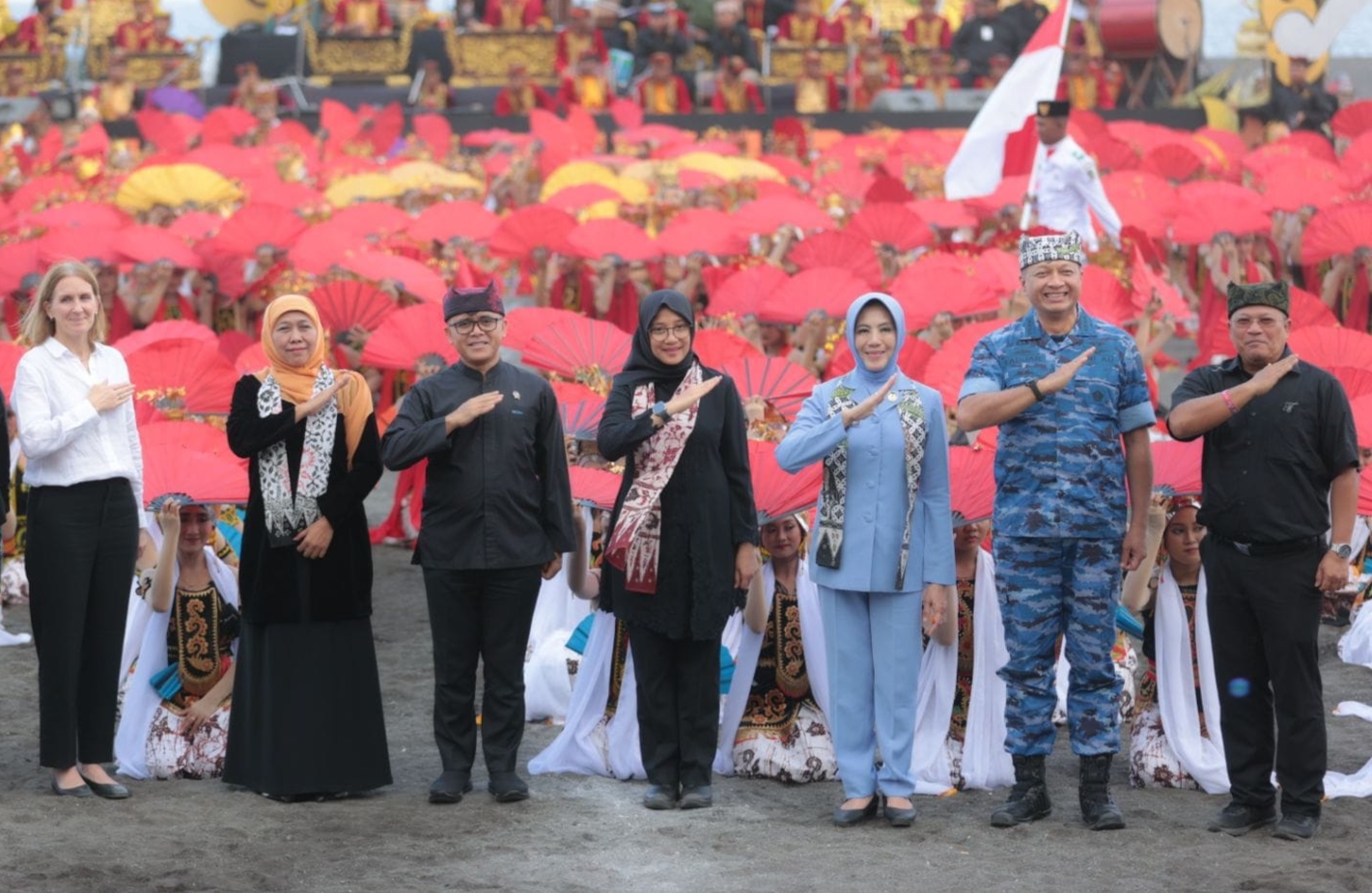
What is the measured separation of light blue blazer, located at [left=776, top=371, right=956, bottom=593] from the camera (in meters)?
4.89

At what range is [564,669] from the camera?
6.16 metres

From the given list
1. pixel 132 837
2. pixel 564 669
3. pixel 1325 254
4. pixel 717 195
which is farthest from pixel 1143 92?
pixel 132 837

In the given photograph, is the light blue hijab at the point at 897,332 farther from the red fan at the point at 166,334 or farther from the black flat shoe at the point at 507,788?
the red fan at the point at 166,334

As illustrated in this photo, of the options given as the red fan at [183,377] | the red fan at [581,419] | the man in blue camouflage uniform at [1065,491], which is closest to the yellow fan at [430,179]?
the red fan at [183,377]

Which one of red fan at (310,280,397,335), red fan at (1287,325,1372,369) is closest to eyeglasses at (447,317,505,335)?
red fan at (1287,325,1372,369)

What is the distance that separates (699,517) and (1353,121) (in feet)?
42.4

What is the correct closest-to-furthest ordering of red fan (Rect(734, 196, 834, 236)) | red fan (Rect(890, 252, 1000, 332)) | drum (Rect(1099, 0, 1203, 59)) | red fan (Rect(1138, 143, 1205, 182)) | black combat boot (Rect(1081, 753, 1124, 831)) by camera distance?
black combat boot (Rect(1081, 753, 1124, 831)) < red fan (Rect(890, 252, 1000, 332)) < red fan (Rect(734, 196, 834, 236)) < red fan (Rect(1138, 143, 1205, 182)) < drum (Rect(1099, 0, 1203, 59))

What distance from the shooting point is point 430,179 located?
1461 cm

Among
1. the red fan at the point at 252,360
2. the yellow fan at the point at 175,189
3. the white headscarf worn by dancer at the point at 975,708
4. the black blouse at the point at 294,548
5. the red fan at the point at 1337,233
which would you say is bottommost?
the white headscarf worn by dancer at the point at 975,708

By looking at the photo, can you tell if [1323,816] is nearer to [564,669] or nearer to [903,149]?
[564,669]

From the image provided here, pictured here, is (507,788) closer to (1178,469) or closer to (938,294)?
(1178,469)

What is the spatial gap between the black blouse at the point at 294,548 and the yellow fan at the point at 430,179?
9.39 m

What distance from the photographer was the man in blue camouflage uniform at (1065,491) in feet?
15.5

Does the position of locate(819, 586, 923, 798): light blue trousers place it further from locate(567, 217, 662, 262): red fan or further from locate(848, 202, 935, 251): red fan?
locate(848, 202, 935, 251): red fan
